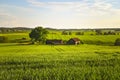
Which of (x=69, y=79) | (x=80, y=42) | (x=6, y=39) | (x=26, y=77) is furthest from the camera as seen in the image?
(x=6, y=39)

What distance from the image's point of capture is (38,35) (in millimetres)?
115625

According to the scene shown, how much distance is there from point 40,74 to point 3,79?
3559mm

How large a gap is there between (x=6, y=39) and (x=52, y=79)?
357 ft

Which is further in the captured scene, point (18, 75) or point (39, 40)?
point (39, 40)

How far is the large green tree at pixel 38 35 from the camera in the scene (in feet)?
379

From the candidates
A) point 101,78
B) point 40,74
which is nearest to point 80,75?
point 101,78

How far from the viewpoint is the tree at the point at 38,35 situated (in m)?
116

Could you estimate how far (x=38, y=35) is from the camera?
115625mm

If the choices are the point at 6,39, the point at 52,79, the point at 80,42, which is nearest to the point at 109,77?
the point at 52,79

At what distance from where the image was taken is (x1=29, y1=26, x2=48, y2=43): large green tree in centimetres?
11559

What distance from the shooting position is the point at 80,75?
2319 cm

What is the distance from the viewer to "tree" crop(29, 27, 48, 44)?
116m

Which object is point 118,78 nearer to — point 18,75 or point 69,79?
point 69,79

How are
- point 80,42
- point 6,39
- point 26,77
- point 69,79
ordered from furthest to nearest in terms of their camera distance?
point 6,39 → point 80,42 → point 26,77 → point 69,79
